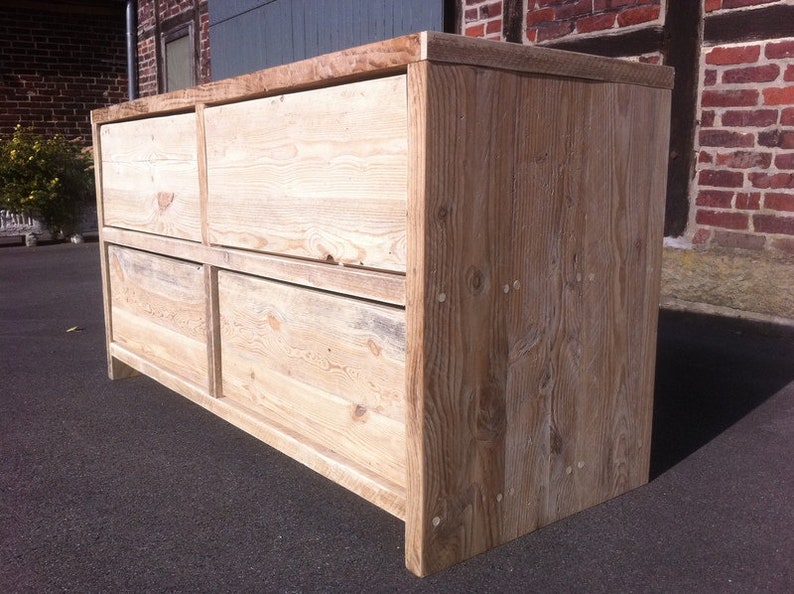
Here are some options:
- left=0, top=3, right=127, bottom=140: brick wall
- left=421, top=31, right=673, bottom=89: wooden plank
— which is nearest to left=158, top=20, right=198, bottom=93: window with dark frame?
left=0, top=3, right=127, bottom=140: brick wall

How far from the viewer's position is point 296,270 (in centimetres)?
213

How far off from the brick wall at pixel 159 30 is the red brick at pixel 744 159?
6.75 metres

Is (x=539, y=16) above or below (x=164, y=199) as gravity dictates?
above

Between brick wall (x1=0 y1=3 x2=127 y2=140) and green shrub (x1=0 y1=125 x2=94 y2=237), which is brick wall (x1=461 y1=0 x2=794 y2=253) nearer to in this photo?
green shrub (x1=0 y1=125 x2=94 y2=237)

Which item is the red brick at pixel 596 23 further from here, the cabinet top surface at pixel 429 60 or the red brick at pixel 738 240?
the cabinet top surface at pixel 429 60

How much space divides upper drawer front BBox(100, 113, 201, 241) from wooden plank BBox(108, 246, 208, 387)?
14cm

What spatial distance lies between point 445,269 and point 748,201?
9.90 feet

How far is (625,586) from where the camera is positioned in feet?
5.73

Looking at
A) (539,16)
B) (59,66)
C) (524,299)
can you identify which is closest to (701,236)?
(539,16)

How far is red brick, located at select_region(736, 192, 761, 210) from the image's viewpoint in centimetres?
407

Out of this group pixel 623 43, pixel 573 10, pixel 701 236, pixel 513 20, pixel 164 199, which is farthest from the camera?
pixel 513 20

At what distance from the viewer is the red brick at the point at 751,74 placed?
3906mm

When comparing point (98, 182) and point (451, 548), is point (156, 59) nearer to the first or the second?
point (98, 182)

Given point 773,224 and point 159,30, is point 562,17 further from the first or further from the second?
point 159,30
